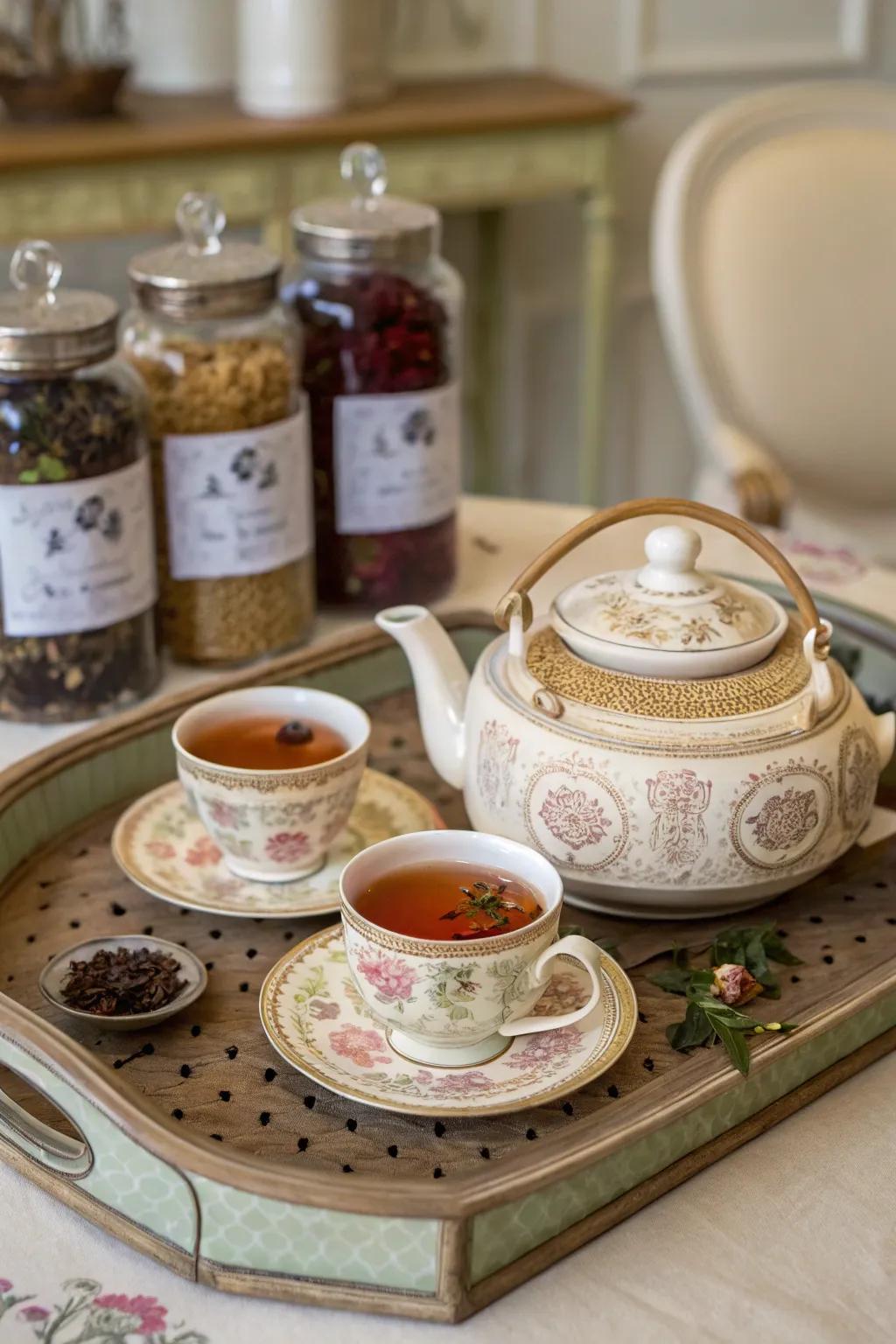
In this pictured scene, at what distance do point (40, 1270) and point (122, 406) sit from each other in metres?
0.61

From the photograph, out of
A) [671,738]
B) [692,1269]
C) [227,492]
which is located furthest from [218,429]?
[692,1269]

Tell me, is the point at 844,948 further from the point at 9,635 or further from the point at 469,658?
the point at 9,635

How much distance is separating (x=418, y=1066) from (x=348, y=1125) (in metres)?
0.05

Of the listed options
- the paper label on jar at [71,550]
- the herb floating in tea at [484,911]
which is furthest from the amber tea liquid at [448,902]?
the paper label on jar at [71,550]

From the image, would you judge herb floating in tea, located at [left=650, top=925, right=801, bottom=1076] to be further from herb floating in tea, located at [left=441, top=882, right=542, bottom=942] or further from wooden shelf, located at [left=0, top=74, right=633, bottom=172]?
wooden shelf, located at [left=0, top=74, right=633, bottom=172]

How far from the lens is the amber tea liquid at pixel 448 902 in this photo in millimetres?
749

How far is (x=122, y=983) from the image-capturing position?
81cm

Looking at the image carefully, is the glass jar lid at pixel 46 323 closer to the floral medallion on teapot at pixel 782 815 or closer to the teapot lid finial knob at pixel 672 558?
the teapot lid finial knob at pixel 672 558

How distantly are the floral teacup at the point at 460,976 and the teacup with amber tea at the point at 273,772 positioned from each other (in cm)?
12

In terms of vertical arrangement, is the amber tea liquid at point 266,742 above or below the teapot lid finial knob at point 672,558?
below

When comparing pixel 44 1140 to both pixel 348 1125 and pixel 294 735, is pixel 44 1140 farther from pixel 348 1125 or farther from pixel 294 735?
pixel 294 735

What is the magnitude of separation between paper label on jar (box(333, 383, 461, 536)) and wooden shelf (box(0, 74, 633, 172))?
98 cm

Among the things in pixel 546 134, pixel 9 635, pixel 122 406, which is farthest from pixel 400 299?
pixel 546 134

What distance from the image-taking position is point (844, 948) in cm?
88
